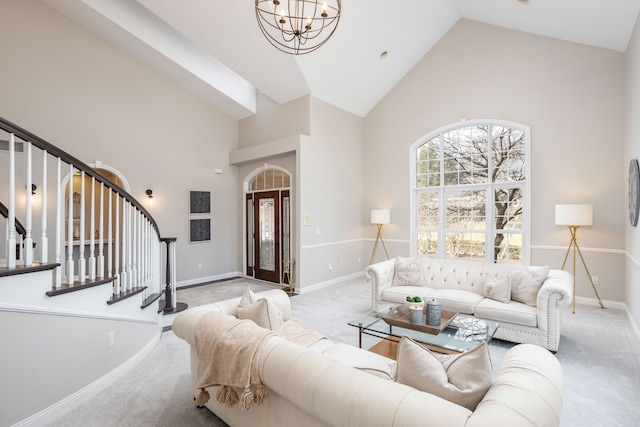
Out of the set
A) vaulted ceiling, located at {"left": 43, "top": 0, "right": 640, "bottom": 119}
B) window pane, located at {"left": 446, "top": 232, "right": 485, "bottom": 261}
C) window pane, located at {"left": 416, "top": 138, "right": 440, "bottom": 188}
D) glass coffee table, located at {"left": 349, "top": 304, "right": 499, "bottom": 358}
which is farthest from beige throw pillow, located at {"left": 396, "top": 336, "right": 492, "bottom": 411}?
window pane, located at {"left": 416, "top": 138, "right": 440, "bottom": 188}

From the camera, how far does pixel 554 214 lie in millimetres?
5020

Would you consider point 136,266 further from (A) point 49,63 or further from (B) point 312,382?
(A) point 49,63

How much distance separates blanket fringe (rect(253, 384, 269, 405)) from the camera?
1559mm

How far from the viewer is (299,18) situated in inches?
96.0

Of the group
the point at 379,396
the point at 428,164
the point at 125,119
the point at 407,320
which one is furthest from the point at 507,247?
the point at 125,119

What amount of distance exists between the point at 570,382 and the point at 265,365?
8.98 ft

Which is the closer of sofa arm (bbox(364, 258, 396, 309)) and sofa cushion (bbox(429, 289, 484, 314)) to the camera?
sofa cushion (bbox(429, 289, 484, 314))

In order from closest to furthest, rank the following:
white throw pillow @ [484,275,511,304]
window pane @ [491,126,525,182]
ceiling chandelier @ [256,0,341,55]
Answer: ceiling chandelier @ [256,0,341,55] → white throw pillow @ [484,275,511,304] → window pane @ [491,126,525,182]

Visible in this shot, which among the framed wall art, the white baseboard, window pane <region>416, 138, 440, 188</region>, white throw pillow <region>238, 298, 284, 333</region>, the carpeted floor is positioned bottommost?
the carpeted floor

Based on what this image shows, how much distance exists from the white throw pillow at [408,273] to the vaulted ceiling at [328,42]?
350 centimetres

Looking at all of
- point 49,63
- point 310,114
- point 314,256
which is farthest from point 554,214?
point 49,63

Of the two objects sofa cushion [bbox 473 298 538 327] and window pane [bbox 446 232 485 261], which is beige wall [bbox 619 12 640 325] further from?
window pane [bbox 446 232 485 261]

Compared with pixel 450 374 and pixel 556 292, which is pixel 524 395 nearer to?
pixel 450 374

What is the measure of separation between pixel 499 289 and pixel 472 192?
275cm
